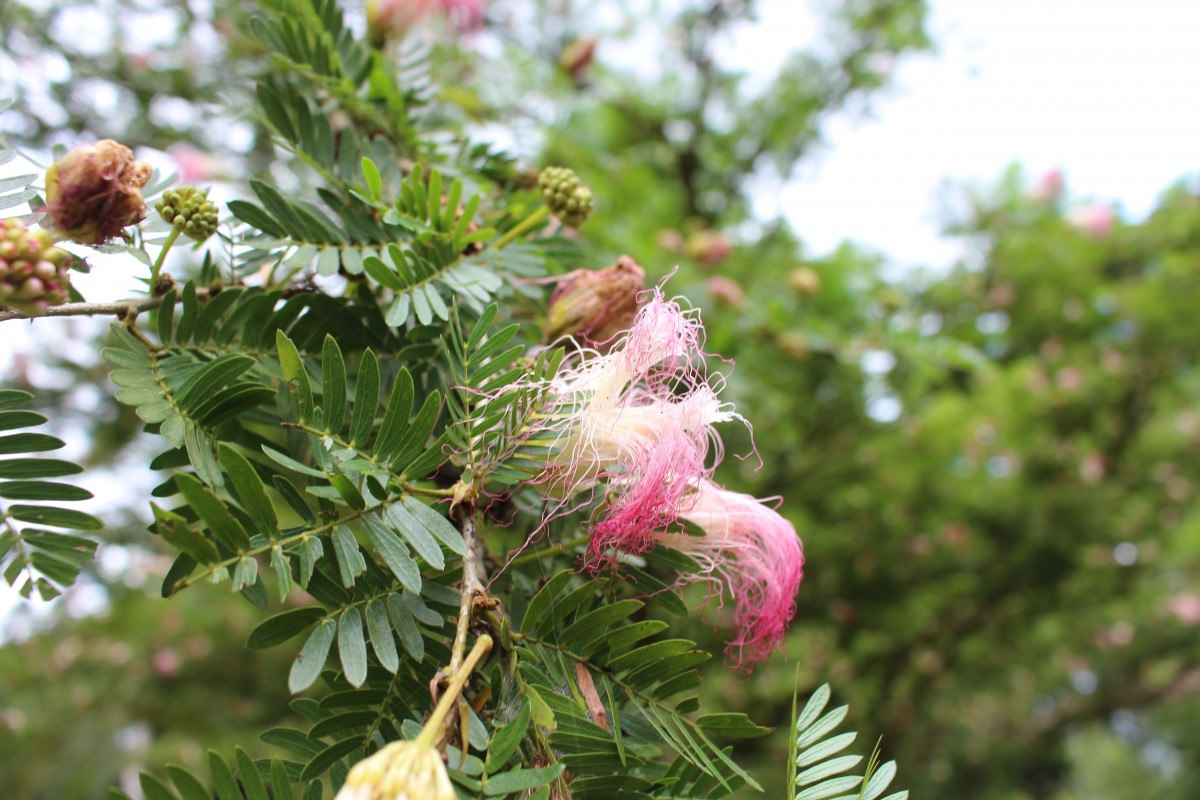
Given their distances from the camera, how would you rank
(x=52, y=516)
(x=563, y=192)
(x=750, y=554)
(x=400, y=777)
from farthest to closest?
(x=563, y=192), (x=750, y=554), (x=52, y=516), (x=400, y=777)

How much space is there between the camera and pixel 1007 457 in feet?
12.8

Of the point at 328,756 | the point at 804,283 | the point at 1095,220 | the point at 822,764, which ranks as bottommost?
the point at 1095,220

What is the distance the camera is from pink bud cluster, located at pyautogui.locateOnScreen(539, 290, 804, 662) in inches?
30.0

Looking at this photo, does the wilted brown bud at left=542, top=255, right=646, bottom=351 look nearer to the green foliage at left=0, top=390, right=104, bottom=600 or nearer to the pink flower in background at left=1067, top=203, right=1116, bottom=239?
the green foliage at left=0, top=390, right=104, bottom=600

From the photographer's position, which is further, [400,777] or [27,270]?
[27,270]

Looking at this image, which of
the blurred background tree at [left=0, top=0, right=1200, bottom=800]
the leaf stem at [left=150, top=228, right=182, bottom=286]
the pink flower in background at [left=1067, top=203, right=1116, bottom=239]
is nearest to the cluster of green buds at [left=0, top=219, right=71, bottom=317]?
the leaf stem at [left=150, top=228, right=182, bottom=286]

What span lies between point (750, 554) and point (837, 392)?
2.12m

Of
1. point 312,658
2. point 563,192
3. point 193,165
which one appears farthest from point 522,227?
point 193,165

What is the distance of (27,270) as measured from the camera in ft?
2.09

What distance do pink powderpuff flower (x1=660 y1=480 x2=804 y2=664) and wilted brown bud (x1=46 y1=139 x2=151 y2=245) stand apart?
64cm

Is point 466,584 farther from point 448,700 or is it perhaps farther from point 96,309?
point 96,309

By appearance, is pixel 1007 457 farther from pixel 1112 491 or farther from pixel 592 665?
pixel 592 665

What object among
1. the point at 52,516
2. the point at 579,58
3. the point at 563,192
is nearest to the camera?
the point at 52,516

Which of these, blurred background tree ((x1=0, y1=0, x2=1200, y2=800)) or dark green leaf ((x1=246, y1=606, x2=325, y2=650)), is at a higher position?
dark green leaf ((x1=246, y1=606, x2=325, y2=650))
